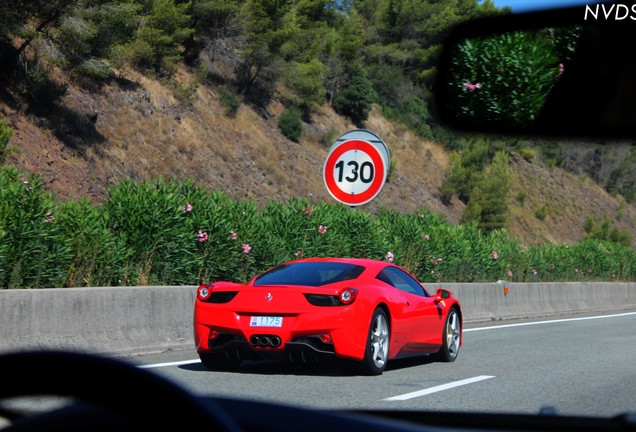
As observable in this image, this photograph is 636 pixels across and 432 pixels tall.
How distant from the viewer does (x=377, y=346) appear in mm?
12086

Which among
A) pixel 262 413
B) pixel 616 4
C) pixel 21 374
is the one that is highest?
pixel 616 4

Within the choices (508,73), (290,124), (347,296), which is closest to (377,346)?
(347,296)

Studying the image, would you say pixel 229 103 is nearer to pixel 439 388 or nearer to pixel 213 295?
pixel 213 295

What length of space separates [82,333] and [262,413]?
10134 millimetres

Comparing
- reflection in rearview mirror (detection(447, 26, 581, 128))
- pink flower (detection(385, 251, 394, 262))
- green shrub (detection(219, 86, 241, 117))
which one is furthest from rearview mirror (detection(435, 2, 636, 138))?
green shrub (detection(219, 86, 241, 117))

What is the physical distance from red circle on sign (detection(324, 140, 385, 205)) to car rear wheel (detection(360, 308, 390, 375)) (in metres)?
3.58

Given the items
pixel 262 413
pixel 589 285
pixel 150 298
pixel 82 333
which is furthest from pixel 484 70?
pixel 589 285

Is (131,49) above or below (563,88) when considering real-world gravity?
above

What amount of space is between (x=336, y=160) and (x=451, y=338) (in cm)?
315

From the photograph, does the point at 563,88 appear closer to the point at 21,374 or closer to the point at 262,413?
the point at 262,413

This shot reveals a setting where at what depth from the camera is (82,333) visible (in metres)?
12.5

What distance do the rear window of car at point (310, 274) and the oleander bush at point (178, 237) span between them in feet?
11.3

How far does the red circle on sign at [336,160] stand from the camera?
1548 cm

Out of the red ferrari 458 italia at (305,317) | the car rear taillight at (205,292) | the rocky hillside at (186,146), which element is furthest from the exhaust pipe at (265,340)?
the rocky hillside at (186,146)
